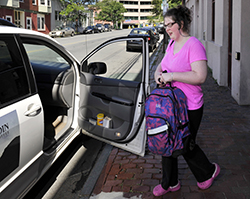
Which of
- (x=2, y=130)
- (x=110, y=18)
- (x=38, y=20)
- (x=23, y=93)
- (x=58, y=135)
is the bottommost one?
(x=58, y=135)

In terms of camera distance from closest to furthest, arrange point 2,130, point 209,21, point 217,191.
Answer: point 2,130 → point 217,191 → point 209,21

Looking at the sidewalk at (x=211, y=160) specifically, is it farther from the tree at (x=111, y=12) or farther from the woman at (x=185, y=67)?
the tree at (x=111, y=12)

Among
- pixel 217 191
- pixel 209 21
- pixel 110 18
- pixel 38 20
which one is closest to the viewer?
pixel 217 191

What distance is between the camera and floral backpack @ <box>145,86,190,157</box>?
8.58 ft

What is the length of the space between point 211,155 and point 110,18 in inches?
4063

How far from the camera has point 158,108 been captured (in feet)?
8.64

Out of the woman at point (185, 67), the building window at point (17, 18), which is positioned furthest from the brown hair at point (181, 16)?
the building window at point (17, 18)

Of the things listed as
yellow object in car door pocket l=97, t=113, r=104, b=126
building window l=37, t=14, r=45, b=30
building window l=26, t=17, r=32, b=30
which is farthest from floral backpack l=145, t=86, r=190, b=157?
building window l=37, t=14, r=45, b=30

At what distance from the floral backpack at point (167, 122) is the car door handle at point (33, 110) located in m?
1.13

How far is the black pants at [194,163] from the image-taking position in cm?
297

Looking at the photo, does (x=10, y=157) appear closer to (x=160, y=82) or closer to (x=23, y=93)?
(x=23, y=93)

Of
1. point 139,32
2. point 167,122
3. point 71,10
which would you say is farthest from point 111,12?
point 167,122

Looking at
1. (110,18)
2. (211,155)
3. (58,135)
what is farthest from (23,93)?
(110,18)

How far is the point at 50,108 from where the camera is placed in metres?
4.75
